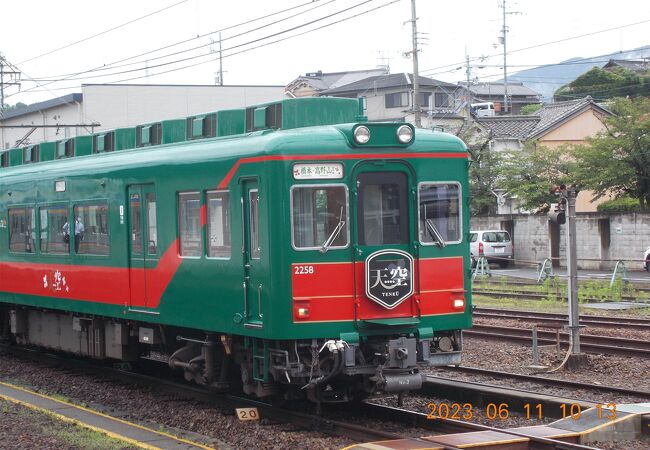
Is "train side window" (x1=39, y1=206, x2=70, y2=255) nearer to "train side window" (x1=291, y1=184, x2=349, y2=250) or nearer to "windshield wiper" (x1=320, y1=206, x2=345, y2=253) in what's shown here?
"train side window" (x1=291, y1=184, x2=349, y2=250)

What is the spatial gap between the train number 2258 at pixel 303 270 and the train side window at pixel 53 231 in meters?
5.78

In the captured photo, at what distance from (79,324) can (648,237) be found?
24.3 metres

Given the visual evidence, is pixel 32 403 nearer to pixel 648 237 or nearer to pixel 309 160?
pixel 309 160

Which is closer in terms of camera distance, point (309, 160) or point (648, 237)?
point (309, 160)

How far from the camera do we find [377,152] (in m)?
10.4

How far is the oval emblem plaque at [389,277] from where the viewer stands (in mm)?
10266

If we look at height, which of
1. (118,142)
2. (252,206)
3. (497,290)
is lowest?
(497,290)

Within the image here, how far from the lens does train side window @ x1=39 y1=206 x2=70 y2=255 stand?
14875 mm

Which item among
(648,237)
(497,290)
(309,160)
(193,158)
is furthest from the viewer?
(648,237)

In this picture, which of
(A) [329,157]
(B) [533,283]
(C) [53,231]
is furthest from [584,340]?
(B) [533,283]

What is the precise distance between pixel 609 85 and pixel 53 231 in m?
58.7

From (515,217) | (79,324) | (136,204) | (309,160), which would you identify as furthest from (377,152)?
(515,217)

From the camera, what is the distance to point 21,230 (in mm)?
16500

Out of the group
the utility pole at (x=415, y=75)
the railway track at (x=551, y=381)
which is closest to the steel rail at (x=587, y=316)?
the railway track at (x=551, y=381)
